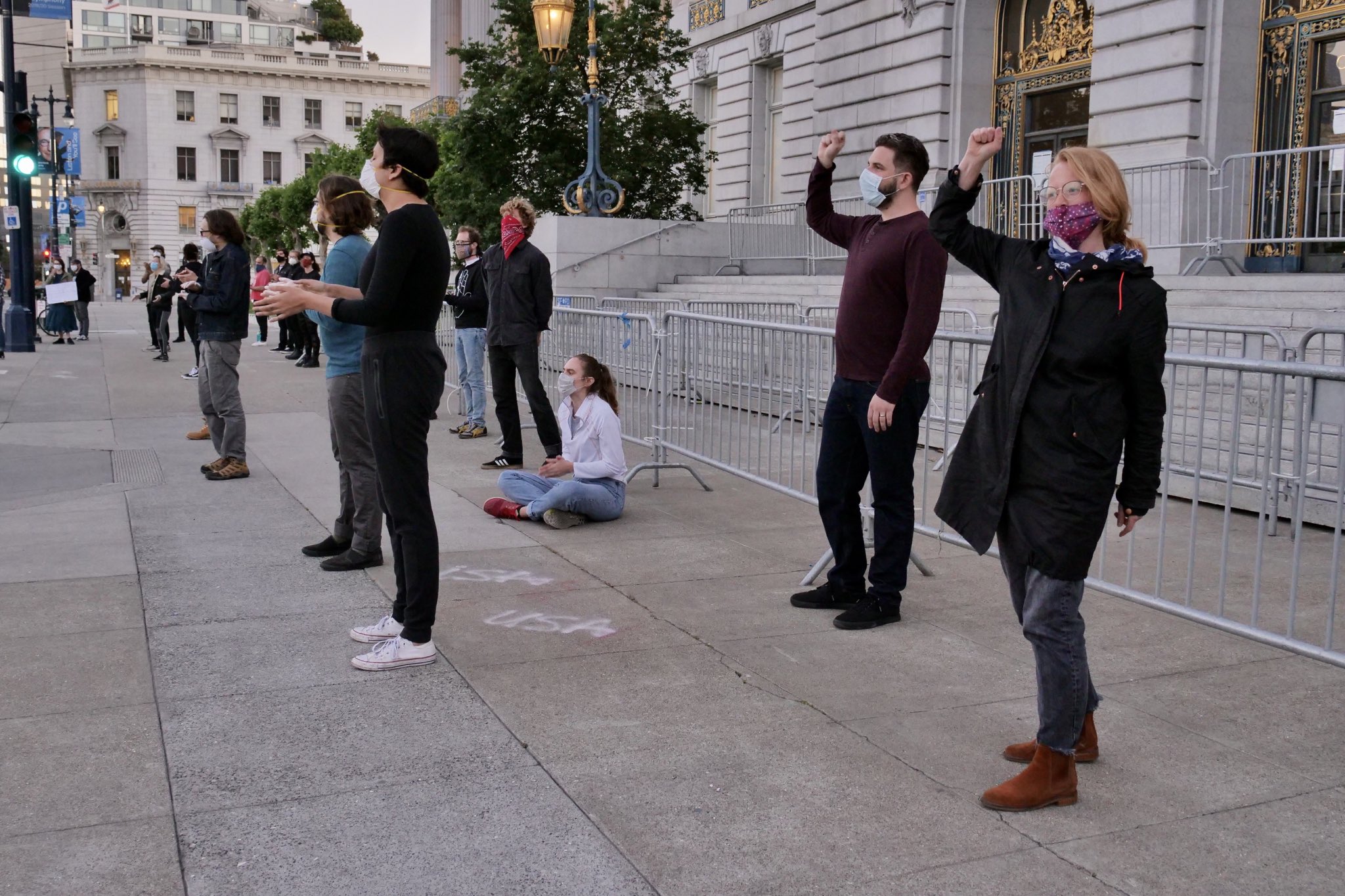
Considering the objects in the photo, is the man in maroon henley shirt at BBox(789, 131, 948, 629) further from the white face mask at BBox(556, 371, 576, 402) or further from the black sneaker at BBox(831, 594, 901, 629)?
the white face mask at BBox(556, 371, 576, 402)

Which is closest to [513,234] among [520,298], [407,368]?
[520,298]

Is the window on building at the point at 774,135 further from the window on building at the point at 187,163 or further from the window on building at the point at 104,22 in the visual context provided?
the window on building at the point at 104,22

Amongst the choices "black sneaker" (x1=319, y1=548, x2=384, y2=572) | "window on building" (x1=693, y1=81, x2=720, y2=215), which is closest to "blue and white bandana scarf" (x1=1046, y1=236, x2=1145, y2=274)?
"black sneaker" (x1=319, y1=548, x2=384, y2=572)

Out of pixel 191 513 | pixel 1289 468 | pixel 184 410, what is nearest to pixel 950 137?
pixel 184 410

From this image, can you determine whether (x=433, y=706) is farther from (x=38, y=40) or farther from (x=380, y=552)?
(x=38, y=40)

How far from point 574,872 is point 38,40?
373 feet

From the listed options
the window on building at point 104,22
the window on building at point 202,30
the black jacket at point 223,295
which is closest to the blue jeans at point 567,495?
the black jacket at point 223,295

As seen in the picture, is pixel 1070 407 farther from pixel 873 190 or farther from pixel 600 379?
pixel 600 379

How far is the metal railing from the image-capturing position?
40.5ft

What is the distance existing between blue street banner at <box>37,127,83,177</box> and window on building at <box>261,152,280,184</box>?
3628 cm

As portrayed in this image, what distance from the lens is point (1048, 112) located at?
1844 cm

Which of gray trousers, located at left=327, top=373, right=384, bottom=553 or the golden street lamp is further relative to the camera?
the golden street lamp

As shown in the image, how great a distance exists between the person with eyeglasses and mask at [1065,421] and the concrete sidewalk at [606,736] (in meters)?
0.34

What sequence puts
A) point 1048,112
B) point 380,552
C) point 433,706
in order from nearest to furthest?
1. point 433,706
2. point 380,552
3. point 1048,112
